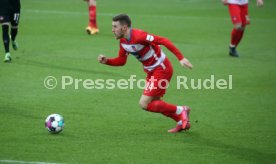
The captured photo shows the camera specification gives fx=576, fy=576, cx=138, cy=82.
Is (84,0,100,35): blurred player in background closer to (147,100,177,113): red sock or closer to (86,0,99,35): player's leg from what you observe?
(86,0,99,35): player's leg

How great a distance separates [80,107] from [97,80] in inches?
90.9

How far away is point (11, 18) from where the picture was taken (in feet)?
48.2

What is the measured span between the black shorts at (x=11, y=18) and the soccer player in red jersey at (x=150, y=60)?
5807 mm

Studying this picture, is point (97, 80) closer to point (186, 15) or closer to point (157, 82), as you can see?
point (157, 82)

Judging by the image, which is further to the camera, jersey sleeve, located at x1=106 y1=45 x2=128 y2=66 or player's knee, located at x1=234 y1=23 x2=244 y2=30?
player's knee, located at x1=234 y1=23 x2=244 y2=30

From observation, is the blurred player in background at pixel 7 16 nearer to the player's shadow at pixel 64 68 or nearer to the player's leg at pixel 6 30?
the player's leg at pixel 6 30

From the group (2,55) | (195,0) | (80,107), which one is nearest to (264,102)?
(80,107)

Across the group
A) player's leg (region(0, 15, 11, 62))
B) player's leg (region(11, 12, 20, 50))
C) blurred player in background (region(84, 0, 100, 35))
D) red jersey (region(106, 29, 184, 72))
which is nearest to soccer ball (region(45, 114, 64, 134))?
red jersey (region(106, 29, 184, 72))

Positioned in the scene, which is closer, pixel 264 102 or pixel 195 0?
pixel 264 102

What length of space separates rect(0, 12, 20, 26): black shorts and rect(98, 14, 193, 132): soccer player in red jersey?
581 cm

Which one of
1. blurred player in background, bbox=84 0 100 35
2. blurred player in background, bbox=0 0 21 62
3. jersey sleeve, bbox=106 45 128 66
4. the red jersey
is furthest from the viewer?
blurred player in background, bbox=84 0 100 35

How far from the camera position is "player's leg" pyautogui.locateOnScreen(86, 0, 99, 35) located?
18.7 meters

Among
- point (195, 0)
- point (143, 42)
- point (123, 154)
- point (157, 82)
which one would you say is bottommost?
point (123, 154)

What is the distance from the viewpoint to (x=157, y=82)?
880 cm
